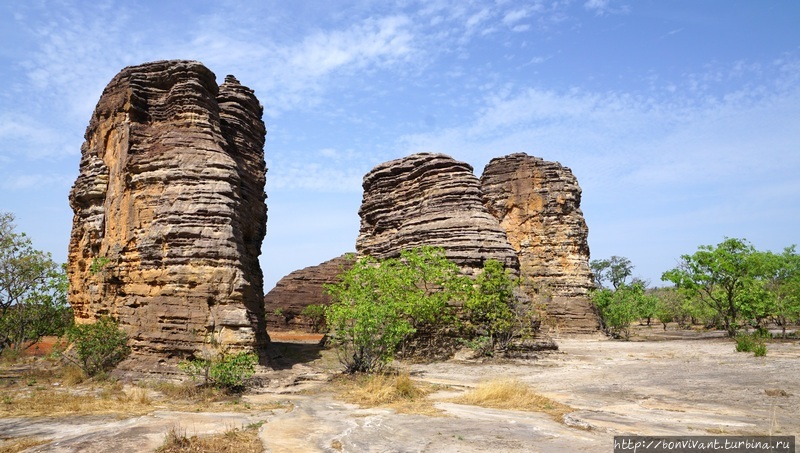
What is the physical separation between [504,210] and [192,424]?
129 feet

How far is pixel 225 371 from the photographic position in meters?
14.5

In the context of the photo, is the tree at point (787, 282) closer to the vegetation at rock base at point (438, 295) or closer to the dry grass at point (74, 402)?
the vegetation at rock base at point (438, 295)

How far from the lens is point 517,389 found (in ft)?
43.5

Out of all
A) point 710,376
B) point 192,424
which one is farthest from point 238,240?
point 710,376

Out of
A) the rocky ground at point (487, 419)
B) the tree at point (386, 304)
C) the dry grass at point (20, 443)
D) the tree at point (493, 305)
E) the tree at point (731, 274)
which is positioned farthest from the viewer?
the tree at point (731, 274)

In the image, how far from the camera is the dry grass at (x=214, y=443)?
25.8 ft

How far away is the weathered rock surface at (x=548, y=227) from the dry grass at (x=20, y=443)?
37207mm

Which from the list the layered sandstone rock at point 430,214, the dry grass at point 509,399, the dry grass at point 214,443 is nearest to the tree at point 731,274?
the layered sandstone rock at point 430,214

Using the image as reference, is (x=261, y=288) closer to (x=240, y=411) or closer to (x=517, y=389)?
(x=240, y=411)

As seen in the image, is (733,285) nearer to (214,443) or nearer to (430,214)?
(430,214)

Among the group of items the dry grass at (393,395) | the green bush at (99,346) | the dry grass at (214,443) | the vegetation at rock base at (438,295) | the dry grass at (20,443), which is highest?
the vegetation at rock base at (438,295)

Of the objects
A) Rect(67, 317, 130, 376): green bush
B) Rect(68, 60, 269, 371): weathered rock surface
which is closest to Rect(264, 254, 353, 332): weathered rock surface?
Rect(68, 60, 269, 371): weathered rock surface

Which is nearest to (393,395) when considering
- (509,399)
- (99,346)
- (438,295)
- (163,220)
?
(509,399)

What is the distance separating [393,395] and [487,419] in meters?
3.59
